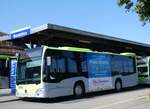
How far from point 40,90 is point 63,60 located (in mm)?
2371

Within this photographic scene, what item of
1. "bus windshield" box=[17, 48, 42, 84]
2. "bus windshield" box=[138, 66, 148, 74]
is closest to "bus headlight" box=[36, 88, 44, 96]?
"bus windshield" box=[17, 48, 42, 84]

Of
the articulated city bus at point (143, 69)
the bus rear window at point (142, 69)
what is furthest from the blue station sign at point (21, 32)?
the bus rear window at point (142, 69)

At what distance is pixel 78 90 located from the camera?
68.1ft

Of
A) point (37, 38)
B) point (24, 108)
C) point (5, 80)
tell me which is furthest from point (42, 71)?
point (5, 80)

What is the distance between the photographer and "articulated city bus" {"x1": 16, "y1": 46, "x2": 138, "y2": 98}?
60.8 feet

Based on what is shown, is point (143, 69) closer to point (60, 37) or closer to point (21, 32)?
point (60, 37)

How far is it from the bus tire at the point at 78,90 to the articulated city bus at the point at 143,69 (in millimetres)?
9459

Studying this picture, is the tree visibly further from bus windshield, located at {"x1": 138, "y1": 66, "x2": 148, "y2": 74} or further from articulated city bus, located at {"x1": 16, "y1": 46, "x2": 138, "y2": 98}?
bus windshield, located at {"x1": 138, "y1": 66, "x2": 148, "y2": 74}

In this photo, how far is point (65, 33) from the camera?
26.8 meters

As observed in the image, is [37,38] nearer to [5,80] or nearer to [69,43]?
[69,43]

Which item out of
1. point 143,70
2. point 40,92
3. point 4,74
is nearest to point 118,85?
point 143,70

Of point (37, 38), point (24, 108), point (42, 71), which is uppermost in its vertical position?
point (37, 38)

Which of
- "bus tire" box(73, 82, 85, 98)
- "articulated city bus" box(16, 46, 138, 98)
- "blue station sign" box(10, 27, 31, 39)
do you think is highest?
"blue station sign" box(10, 27, 31, 39)

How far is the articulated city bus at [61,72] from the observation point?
60.8 feet
